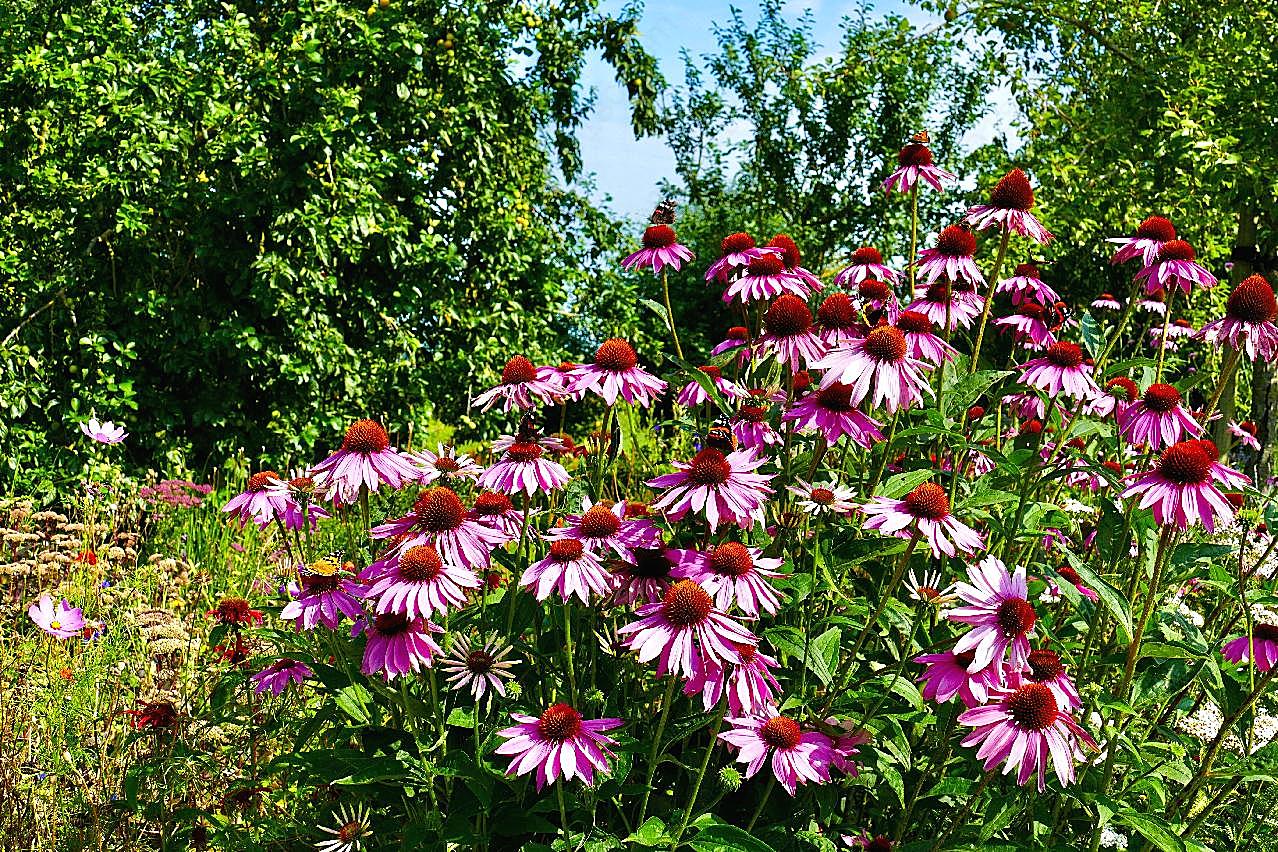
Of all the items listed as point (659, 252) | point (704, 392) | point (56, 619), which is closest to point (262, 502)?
point (704, 392)

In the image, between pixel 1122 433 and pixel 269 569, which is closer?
pixel 1122 433

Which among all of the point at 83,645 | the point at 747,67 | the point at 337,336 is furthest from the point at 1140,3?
the point at 83,645

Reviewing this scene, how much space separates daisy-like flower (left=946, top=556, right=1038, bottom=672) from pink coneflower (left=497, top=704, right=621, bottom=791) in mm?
495

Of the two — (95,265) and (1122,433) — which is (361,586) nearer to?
(1122,433)

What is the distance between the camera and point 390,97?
5570 millimetres

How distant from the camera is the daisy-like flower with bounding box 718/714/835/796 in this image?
1487 mm

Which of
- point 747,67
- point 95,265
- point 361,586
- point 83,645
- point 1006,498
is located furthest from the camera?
point 747,67

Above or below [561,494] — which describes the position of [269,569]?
below

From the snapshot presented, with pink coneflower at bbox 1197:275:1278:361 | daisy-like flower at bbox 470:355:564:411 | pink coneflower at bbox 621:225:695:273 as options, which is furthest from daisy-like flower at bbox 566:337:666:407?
pink coneflower at bbox 1197:275:1278:361

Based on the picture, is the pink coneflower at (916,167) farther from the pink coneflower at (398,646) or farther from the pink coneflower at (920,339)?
the pink coneflower at (398,646)

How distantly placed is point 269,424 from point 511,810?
3.98 meters

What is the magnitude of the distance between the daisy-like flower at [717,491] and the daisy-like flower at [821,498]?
103 millimetres

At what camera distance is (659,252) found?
2.14m

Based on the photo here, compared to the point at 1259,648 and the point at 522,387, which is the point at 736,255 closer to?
the point at 522,387
